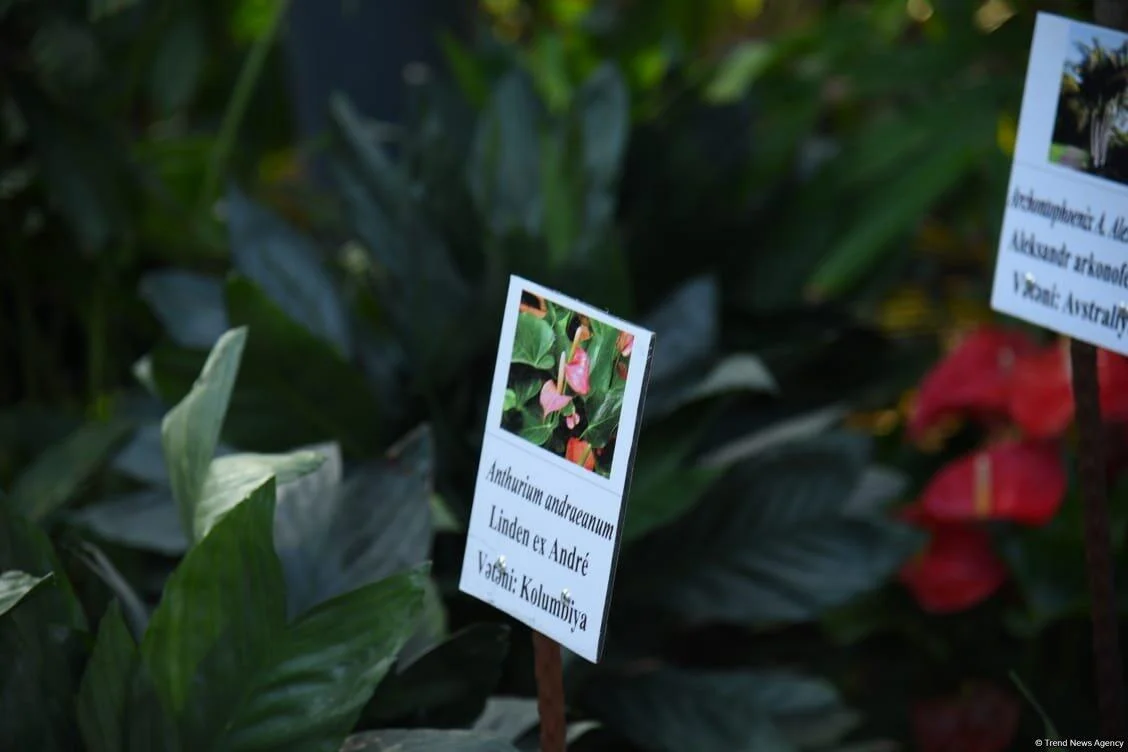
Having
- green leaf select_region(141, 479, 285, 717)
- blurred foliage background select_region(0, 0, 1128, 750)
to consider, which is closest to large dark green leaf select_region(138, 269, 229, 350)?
blurred foliage background select_region(0, 0, 1128, 750)

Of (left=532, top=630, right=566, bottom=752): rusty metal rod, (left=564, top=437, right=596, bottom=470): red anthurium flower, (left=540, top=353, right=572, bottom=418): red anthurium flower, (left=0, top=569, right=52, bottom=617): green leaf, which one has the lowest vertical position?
(left=532, top=630, right=566, bottom=752): rusty metal rod

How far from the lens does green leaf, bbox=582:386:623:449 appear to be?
2.39 ft

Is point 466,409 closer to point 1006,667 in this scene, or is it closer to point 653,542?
point 653,542

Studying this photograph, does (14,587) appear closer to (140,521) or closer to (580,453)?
(580,453)

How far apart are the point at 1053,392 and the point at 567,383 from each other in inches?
29.5

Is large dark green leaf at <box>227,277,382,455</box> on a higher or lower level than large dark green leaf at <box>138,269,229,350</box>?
lower

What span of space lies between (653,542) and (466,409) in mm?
221

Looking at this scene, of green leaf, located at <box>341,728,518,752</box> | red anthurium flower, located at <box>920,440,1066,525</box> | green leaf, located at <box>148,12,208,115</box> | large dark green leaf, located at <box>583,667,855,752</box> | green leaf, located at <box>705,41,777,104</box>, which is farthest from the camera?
green leaf, located at <box>705,41,777,104</box>

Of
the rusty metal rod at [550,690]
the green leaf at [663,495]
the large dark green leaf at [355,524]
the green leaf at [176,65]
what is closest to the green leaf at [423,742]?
the rusty metal rod at [550,690]

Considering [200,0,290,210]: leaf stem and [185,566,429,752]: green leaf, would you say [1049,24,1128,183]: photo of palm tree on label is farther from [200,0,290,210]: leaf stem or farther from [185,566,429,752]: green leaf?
[200,0,290,210]: leaf stem

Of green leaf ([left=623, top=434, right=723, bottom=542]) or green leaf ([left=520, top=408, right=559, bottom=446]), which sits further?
green leaf ([left=623, top=434, right=723, bottom=542])

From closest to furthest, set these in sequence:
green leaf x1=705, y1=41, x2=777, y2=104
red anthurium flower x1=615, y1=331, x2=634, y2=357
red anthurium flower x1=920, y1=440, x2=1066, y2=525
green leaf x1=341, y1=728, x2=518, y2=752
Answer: red anthurium flower x1=615, y1=331, x2=634, y2=357 → green leaf x1=341, y1=728, x2=518, y2=752 → red anthurium flower x1=920, y1=440, x2=1066, y2=525 → green leaf x1=705, y1=41, x2=777, y2=104

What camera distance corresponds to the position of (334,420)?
124 centimetres

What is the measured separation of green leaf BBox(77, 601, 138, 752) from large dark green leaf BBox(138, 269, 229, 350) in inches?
21.1
